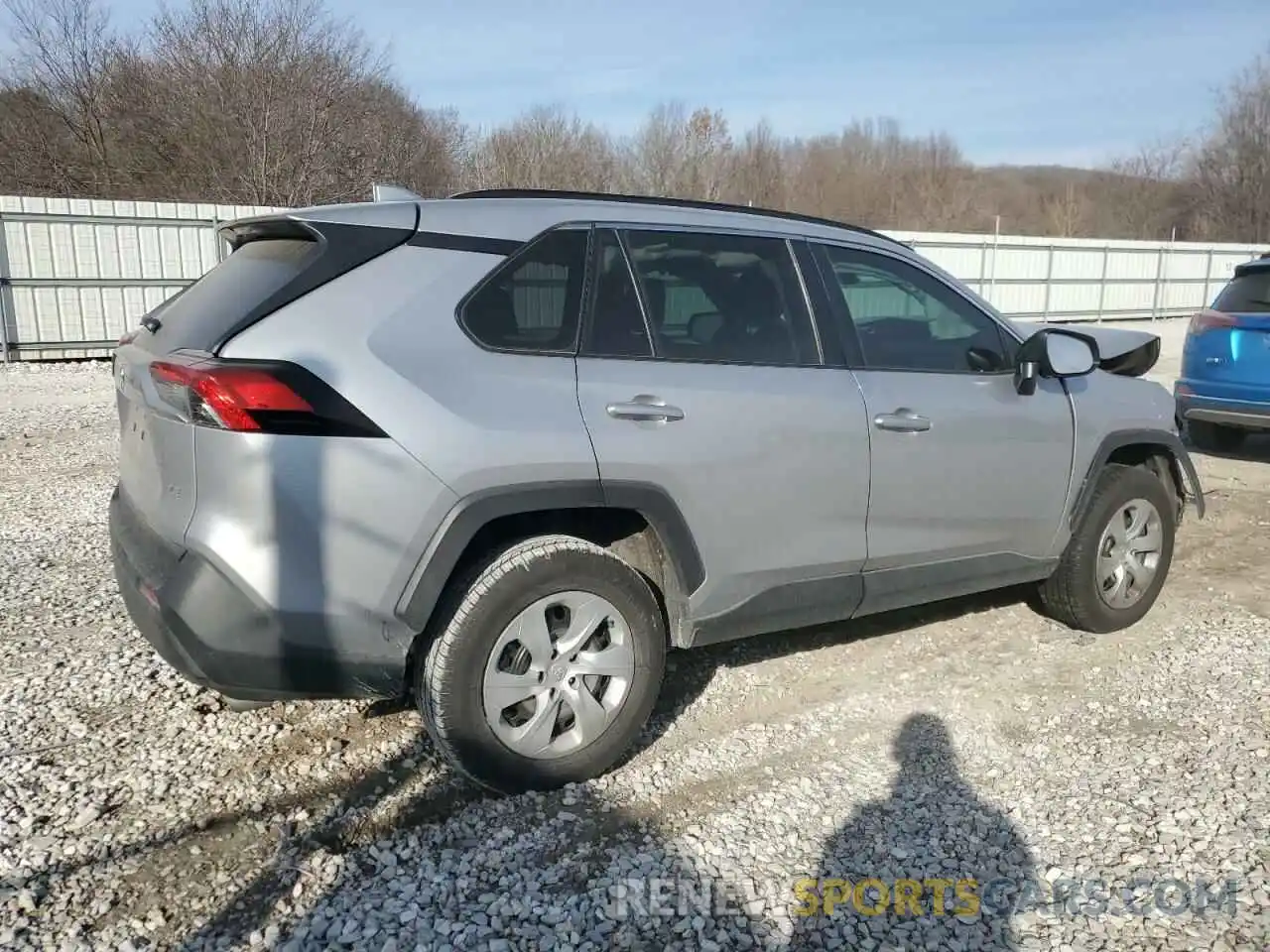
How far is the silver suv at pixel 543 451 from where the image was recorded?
2.71m

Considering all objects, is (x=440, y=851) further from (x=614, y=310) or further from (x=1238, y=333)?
(x=1238, y=333)

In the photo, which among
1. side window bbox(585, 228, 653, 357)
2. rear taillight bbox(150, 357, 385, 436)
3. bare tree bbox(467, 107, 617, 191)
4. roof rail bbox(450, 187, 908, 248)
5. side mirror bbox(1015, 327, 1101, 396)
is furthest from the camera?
bare tree bbox(467, 107, 617, 191)

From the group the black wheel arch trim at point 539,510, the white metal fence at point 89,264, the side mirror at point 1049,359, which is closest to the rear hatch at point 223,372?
the black wheel arch trim at point 539,510

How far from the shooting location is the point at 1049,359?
3957 mm

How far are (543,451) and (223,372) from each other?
898 mm

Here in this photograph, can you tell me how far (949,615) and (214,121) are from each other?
22389 mm

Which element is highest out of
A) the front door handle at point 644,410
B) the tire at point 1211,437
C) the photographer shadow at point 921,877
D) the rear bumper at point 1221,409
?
the front door handle at point 644,410

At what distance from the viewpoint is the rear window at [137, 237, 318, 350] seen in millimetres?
2857

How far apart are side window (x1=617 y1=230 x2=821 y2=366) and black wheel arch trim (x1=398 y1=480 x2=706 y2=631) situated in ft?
1.62

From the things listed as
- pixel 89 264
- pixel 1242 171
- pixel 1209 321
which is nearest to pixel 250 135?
pixel 89 264

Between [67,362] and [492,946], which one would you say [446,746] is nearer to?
[492,946]

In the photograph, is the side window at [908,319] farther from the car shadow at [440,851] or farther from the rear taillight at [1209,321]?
the rear taillight at [1209,321]

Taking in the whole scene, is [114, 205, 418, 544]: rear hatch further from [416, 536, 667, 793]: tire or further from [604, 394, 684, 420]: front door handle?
[604, 394, 684, 420]: front door handle

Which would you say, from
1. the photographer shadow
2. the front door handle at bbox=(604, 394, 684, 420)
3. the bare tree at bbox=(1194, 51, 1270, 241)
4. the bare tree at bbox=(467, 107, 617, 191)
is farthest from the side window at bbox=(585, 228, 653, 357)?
the bare tree at bbox=(1194, 51, 1270, 241)
